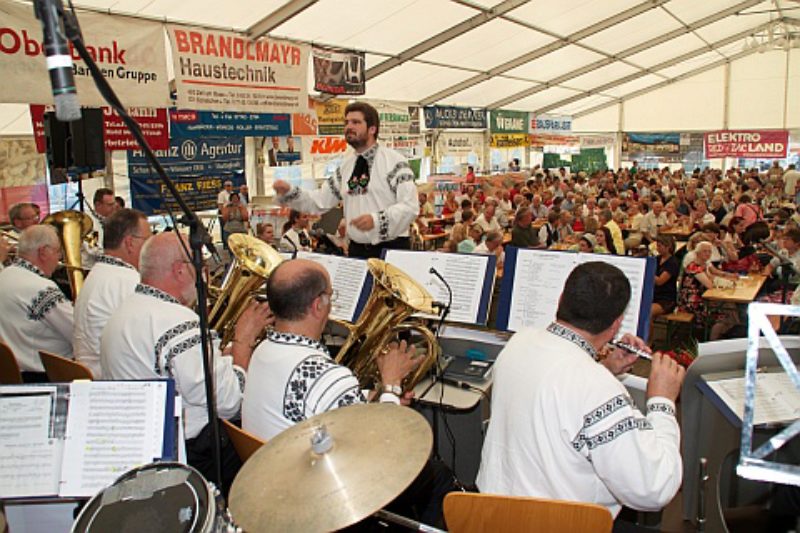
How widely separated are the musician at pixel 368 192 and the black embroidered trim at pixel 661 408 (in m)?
2.14

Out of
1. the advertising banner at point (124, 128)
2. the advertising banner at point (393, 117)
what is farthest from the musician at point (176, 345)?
the advertising banner at point (393, 117)

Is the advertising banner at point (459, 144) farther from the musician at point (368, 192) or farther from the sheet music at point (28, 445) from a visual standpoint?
the sheet music at point (28, 445)

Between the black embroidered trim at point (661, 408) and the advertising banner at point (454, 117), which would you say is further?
the advertising banner at point (454, 117)

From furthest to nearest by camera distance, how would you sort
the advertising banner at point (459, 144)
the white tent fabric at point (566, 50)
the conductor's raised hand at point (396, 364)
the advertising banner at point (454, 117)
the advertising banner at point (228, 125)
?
the advertising banner at point (459, 144) < the advertising banner at point (454, 117) < the advertising banner at point (228, 125) < the white tent fabric at point (566, 50) < the conductor's raised hand at point (396, 364)

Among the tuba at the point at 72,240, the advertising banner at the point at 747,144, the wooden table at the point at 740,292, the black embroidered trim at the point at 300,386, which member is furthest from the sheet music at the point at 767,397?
the advertising banner at the point at 747,144

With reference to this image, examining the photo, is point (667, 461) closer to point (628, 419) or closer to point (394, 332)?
point (628, 419)

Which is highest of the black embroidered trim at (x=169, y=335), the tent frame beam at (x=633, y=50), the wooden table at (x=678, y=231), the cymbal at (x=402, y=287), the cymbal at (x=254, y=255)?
the tent frame beam at (x=633, y=50)

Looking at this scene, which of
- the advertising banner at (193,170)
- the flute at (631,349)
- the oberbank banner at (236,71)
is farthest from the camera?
the advertising banner at (193,170)

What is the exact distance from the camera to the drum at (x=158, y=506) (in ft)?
4.70

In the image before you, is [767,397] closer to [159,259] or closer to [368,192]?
[368,192]

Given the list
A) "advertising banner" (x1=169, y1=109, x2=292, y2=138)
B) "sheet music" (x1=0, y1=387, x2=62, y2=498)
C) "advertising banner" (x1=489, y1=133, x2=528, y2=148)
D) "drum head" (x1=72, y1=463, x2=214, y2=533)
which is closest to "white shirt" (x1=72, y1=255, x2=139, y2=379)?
"sheet music" (x1=0, y1=387, x2=62, y2=498)

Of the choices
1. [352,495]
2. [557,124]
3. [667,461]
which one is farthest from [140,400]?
[557,124]

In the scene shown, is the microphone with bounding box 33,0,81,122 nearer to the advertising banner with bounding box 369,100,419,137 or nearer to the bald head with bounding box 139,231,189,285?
the bald head with bounding box 139,231,189,285

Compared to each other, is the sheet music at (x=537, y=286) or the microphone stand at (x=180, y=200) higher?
the microphone stand at (x=180, y=200)
